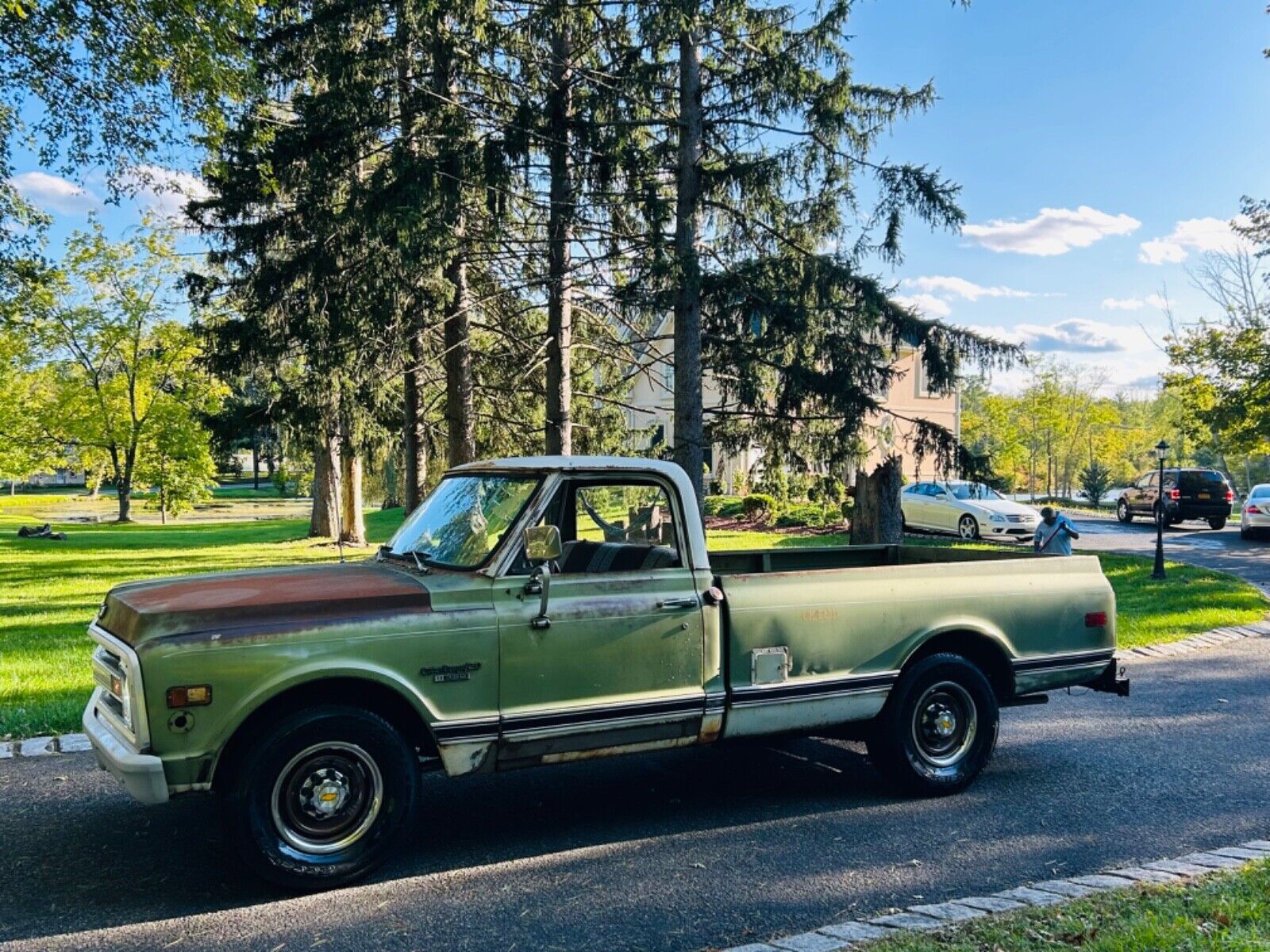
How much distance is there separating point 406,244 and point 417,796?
8.95m

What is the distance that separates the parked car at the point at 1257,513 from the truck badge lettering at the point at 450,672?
28.5m

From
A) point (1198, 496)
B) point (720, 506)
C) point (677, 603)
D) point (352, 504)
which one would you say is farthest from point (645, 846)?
point (1198, 496)

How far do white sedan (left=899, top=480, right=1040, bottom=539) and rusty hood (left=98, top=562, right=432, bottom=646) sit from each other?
2103 cm

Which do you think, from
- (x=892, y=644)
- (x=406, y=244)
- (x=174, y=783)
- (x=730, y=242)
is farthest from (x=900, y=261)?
(x=174, y=783)

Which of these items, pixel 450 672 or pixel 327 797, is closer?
pixel 327 797

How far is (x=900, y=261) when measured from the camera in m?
13.4

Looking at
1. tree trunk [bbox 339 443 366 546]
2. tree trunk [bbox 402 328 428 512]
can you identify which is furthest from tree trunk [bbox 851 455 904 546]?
tree trunk [bbox 339 443 366 546]

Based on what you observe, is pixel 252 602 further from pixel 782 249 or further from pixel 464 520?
pixel 782 249

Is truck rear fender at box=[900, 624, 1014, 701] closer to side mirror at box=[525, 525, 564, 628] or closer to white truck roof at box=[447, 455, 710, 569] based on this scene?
white truck roof at box=[447, 455, 710, 569]

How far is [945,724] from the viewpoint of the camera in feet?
20.5

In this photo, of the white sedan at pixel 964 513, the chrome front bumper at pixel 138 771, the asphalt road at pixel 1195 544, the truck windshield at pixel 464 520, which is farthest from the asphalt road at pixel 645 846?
the white sedan at pixel 964 513

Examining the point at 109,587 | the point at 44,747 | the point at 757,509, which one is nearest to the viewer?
the point at 44,747

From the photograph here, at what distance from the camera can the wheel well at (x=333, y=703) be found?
4516mm

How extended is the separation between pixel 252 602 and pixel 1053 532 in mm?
12072
